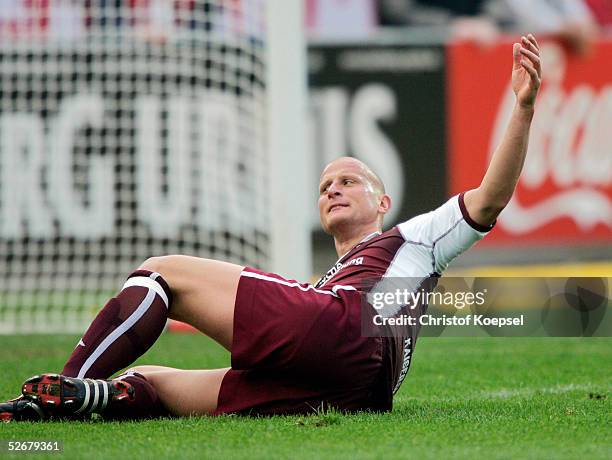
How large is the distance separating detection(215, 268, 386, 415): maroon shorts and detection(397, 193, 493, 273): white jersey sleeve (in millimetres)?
337

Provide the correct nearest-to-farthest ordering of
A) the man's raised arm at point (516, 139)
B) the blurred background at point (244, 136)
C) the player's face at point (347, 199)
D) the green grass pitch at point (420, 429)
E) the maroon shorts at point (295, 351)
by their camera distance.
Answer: the green grass pitch at point (420, 429)
the man's raised arm at point (516, 139)
the maroon shorts at point (295, 351)
the player's face at point (347, 199)
the blurred background at point (244, 136)

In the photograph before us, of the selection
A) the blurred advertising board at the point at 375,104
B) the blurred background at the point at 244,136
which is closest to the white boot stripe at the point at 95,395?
the blurred background at the point at 244,136

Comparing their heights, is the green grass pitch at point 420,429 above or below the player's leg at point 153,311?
below

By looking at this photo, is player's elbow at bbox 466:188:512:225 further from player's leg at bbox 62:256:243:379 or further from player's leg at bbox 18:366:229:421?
player's leg at bbox 18:366:229:421

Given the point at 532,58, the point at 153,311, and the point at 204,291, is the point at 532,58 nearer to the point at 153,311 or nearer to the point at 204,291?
the point at 204,291

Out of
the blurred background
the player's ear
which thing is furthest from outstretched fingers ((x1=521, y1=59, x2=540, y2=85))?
the blurred background

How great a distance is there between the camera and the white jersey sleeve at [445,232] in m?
4.41

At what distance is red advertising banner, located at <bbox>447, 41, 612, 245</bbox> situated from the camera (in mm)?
12672

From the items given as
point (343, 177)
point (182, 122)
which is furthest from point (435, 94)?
point (343, 177)

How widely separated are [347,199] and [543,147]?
8.23m

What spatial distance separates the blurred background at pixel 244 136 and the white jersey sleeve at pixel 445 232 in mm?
4144

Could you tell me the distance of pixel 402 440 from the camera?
3.97 m

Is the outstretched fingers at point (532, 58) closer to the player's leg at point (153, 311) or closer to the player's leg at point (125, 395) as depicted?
the player's leg at point (153, 311)

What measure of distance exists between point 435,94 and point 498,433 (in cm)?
887
